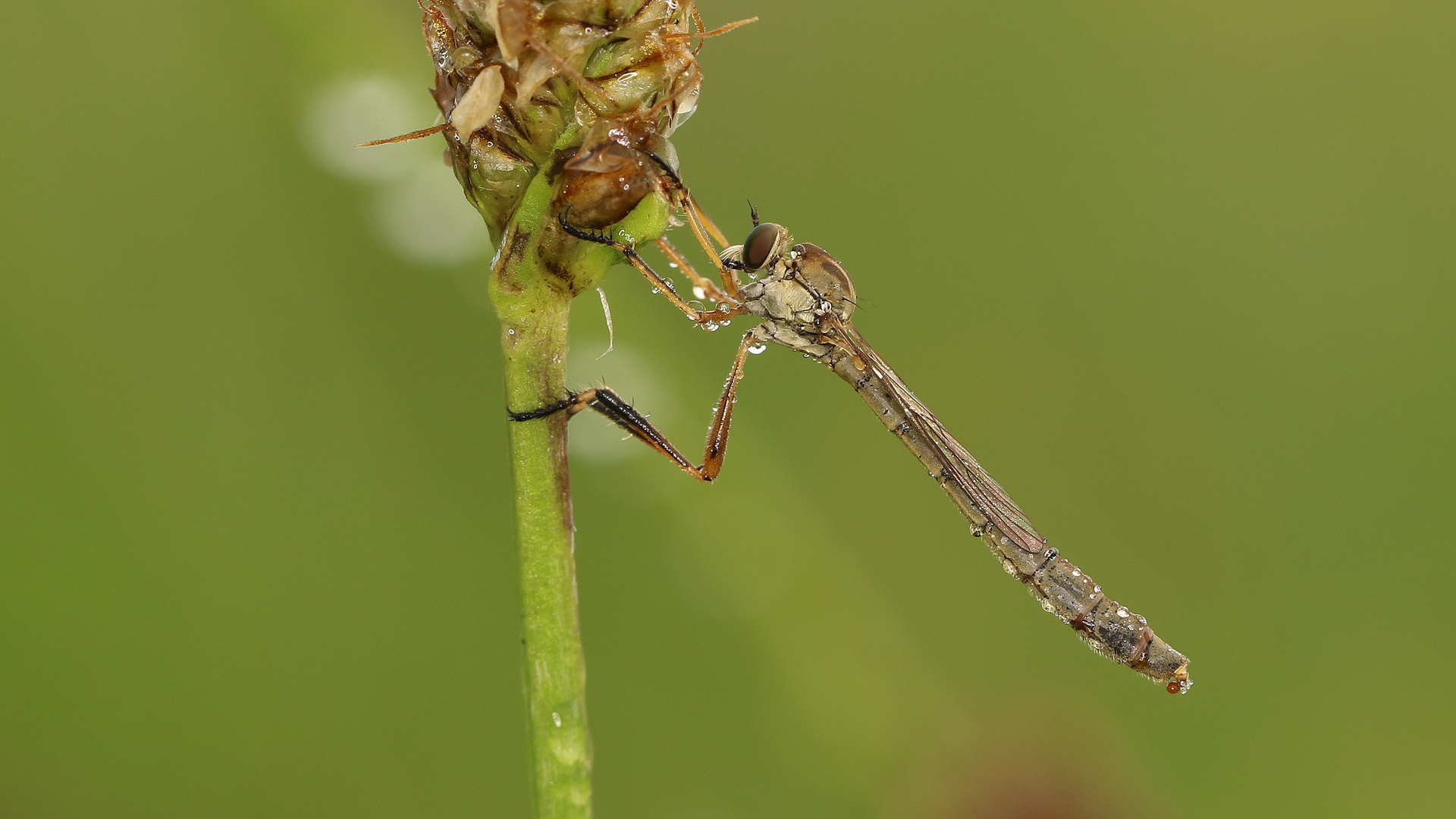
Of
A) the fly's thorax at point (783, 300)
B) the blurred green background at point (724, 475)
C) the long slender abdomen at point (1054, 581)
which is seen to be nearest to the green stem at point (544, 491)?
the blurred green background at point (724, 475)

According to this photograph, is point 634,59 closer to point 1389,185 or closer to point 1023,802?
point 1023,802

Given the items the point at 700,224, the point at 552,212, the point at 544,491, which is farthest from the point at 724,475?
the point at 552,212

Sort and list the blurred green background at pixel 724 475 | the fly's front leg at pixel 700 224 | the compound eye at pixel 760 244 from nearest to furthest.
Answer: the fly's front leg at pixel 700 224
the blurred green background at pixel 724 475
the compound eye at pixel 760 244

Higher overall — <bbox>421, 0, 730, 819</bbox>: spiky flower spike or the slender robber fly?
<bbox>421, 0, 730, 819</bbox>: spiky flower spike

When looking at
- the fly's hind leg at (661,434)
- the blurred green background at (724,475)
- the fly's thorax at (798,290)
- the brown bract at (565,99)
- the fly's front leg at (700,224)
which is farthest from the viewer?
the fly's thorax at (798,290)

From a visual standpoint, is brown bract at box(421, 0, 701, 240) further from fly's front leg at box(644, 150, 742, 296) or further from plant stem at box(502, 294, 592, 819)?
plant stem at box(502, 294, 592, 819)

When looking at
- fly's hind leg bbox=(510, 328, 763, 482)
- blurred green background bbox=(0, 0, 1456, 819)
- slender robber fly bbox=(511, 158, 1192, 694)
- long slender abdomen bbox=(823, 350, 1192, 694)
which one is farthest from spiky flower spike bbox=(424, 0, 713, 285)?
long slender abdomen bbox=(823, 350, 1192, 694)

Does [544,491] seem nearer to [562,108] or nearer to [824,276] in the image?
[562,108]

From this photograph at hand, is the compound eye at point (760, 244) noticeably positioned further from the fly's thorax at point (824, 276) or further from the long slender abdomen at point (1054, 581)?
the long slender abdomen at point (1054, 581)
